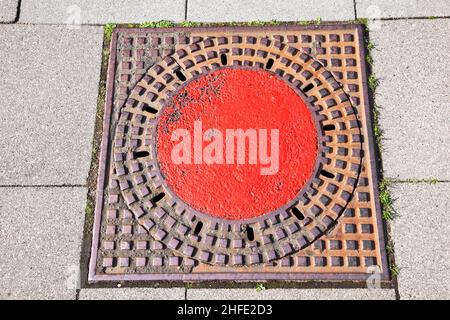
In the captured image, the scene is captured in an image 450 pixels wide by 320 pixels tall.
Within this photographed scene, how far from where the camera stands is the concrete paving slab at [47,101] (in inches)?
134

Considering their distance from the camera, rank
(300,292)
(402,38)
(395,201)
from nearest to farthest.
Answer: (300,292) → (395,201) → (402,38)

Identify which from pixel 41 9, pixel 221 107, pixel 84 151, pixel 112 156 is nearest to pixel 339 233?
pixel 221 107

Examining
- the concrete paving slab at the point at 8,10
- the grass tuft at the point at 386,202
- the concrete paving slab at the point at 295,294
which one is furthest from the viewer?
the concrete paving slab at the point at 8,10

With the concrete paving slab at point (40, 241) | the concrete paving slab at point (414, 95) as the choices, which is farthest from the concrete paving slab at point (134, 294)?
the concrete paving slab at point (414, 95)

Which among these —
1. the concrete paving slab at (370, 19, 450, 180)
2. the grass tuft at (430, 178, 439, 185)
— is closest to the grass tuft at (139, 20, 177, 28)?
the concrete paving slab at (370, 19, 450, 180)

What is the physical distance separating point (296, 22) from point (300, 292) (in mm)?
2128

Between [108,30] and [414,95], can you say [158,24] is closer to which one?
[108,30]

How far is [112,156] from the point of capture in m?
3.36

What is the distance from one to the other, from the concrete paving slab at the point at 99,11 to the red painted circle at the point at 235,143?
2.55 ft

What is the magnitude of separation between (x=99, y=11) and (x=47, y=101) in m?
0.92

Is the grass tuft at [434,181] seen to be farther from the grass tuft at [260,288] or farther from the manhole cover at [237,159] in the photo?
the grass tuft at [260,288]

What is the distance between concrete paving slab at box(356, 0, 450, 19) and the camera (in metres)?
3.80

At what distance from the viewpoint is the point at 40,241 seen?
317 centimetres

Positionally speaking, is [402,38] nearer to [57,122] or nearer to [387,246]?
[387,246]
